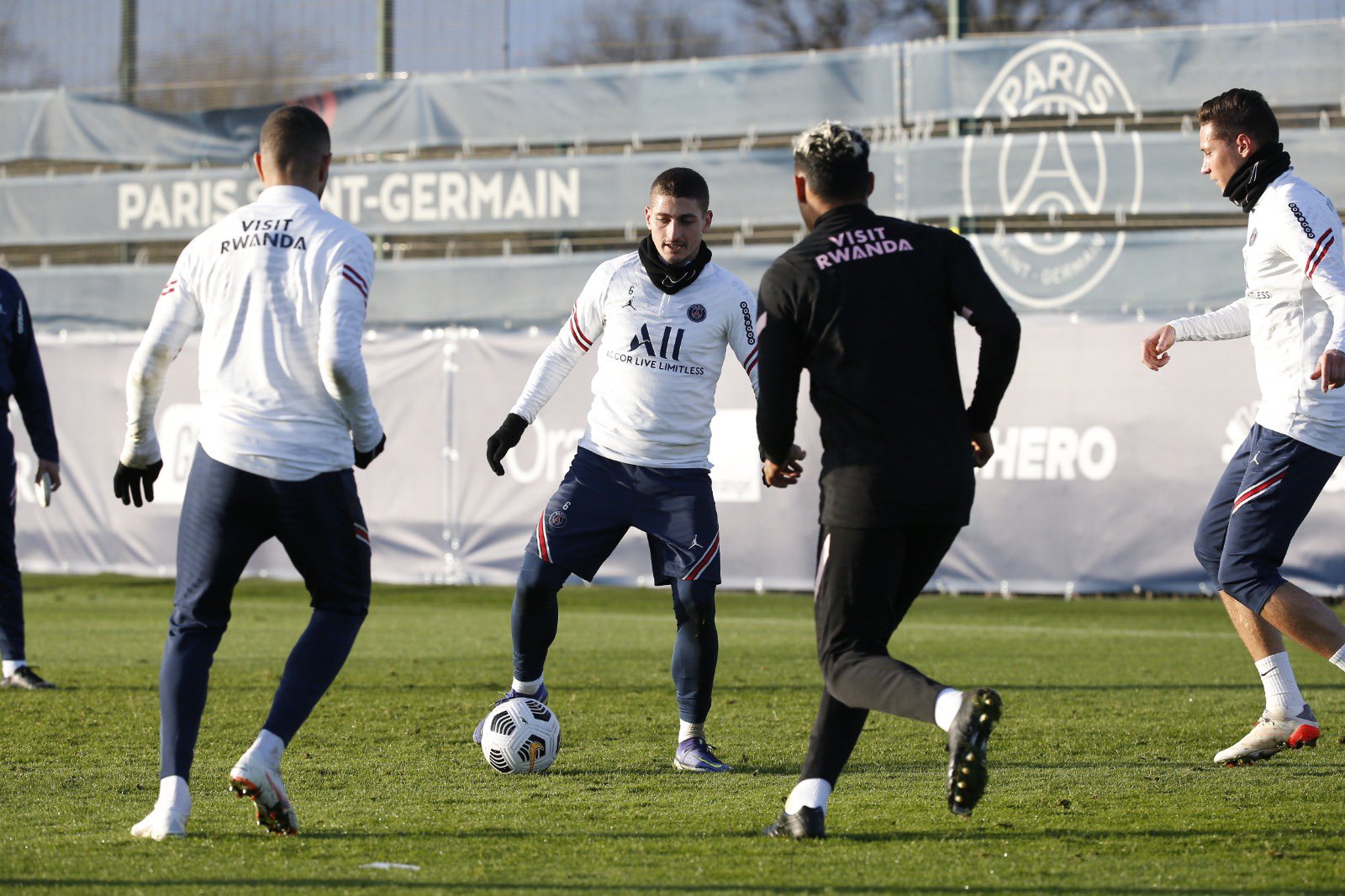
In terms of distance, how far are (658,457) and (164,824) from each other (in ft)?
7.84

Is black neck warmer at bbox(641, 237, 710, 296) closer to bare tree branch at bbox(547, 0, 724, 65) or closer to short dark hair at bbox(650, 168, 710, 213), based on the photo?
short dark hair at bbox(650, 168, 710, 213)

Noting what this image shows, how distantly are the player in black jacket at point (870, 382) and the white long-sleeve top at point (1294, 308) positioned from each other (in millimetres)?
1796

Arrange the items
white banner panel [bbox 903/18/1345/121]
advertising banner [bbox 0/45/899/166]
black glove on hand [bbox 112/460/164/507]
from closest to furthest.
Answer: black glove on hand [bbox 112/460/164/507] < white banner panel [bbox 903/18/1345/121] < advertising banner [bbox 0/45/899/166]

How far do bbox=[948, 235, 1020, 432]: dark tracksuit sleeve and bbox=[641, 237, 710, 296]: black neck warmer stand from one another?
1973mm

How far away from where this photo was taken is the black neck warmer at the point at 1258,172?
5.90 metres

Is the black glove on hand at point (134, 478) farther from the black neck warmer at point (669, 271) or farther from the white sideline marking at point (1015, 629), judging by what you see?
the white sideline marking at point (1015, 629)

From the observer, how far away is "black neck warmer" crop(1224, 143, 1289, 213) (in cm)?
590

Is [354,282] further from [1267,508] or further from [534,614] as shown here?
[1267,508]

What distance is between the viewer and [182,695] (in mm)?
4660

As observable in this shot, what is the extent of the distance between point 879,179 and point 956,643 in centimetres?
719

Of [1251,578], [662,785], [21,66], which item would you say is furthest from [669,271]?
[21,66]

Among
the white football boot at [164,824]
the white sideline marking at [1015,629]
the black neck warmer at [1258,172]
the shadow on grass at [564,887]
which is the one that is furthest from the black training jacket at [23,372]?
the black neck warmer at [1258,172]

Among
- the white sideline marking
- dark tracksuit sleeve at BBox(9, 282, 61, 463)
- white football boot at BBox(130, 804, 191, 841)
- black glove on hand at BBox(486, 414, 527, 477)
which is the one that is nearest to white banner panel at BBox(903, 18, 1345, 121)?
the white sideline marking

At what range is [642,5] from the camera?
728 inches
